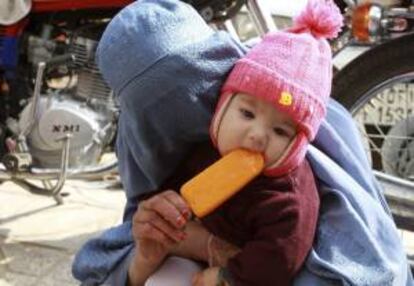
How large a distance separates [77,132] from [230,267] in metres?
1.73

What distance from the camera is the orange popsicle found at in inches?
48.1

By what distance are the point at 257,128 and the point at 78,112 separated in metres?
1.75

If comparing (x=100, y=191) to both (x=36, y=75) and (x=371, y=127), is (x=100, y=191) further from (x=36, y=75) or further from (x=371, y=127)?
(x=371, y=127)

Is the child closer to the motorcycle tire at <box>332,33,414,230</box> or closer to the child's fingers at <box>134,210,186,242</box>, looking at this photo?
the child's fingers at <box>134,210,186,242</box>

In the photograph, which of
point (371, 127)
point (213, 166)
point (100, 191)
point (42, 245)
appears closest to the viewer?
point (213, 166)

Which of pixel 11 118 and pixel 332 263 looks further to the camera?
pixel 11 118

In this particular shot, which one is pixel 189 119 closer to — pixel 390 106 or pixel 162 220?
pixel 162 220

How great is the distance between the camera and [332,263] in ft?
4.25

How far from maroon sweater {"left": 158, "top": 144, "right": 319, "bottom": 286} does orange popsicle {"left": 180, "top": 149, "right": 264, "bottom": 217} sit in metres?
0.05

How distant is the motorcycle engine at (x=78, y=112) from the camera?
2.86 meters

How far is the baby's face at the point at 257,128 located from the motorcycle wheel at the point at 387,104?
4.30ft

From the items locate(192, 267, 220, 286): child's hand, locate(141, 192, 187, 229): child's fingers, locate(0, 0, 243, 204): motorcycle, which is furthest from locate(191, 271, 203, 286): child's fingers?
locate(0, 0, 243, 204): motorcycle

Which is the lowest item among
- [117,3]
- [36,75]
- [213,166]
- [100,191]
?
[100,191]

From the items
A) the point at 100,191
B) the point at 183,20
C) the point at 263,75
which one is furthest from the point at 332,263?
the point at 100,191
